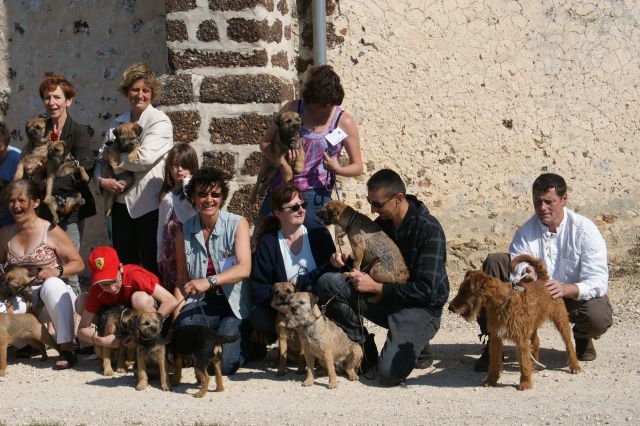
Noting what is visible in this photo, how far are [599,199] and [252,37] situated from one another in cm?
327

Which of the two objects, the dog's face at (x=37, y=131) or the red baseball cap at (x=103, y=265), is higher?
the dog's face at (x=37, y=131)

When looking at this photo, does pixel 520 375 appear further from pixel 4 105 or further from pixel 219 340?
pixel 4 105

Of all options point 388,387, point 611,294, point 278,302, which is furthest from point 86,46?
point 611,294

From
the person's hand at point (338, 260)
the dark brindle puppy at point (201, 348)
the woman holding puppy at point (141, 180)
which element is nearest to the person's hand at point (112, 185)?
the woman holding puppy at point (141, 180)

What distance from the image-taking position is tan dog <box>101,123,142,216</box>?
678 cm

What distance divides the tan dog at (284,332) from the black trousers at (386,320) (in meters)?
0.26

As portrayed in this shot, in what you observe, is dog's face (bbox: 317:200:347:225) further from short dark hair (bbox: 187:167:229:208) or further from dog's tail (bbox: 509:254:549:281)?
dog's tail (bbox: 509:254:549:281)

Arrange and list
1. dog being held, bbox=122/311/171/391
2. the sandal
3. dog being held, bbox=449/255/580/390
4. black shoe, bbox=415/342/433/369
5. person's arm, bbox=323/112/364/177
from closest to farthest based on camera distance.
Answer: dog being held, bbox=449/255/580/390, dog being held, bbox=122/311/171/391, black shoe, bbox=415/342/433/369, the sandal, person's arm, bbox=323/112/364/177

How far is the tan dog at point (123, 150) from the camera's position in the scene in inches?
267

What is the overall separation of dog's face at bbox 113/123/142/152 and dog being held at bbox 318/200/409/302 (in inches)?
57.1

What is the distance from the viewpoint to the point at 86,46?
8344mm

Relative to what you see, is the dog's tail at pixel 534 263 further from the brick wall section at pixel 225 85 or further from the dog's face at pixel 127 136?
the dog's face at pixel 127 136

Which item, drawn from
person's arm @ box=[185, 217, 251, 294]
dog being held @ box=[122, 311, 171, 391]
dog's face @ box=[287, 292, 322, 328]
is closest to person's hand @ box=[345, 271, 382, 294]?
dog's face @ box=[287, 292, 322, 328]

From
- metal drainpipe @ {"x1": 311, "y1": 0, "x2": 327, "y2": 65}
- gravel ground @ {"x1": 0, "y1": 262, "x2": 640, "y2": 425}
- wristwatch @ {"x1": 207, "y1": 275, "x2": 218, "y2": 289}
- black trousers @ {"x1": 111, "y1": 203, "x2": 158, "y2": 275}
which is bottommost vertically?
gravel ground @ {"x1": 0, "y1": 262, "x2": 640, "y2": 425}
